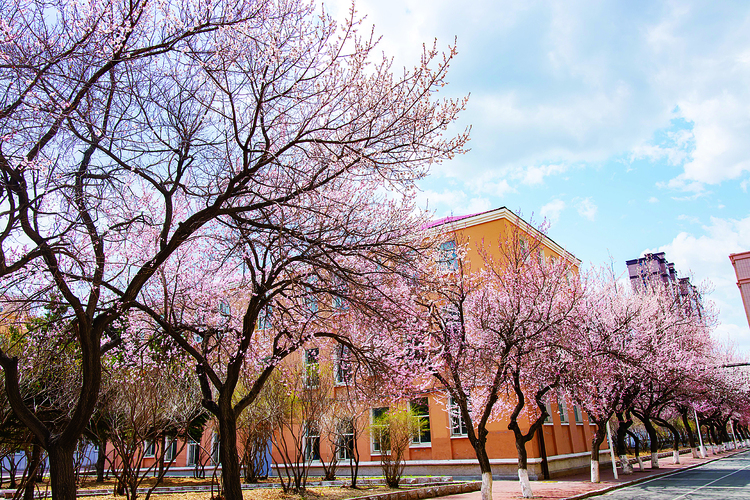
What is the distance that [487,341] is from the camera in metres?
14.5

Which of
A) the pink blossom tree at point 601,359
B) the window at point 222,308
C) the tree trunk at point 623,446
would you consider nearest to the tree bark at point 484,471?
the pink blossom tree at point 601,359

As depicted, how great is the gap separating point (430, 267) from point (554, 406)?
53.8ft

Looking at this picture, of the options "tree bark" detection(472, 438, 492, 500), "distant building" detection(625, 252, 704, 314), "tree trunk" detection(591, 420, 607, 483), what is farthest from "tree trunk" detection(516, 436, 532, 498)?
"distant building" detection(625, 252, 704, 314)

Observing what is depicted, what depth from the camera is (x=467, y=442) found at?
21766 millimetres

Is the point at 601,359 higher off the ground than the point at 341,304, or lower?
lower

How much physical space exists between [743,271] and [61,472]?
13088 cm

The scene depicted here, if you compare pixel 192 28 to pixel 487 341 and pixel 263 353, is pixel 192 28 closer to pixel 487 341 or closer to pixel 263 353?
pixel 263 353

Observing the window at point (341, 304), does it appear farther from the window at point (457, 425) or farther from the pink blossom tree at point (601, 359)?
the window at point (457, 425)

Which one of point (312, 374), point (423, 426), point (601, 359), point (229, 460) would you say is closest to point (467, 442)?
point (423, 426)

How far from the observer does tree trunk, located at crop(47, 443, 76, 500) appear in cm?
689

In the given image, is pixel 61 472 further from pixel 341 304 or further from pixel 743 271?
pixel 743 271

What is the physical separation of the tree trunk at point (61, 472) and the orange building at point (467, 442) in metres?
12.5

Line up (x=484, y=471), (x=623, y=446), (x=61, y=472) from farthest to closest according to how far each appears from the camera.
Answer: (x=623, y=446) < (x=484, y=471) < (x=61, y=472)

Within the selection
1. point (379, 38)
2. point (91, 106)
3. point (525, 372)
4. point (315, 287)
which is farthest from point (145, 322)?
point (525, 372)
